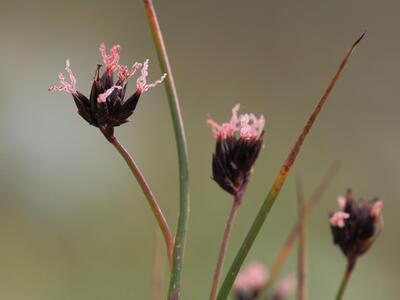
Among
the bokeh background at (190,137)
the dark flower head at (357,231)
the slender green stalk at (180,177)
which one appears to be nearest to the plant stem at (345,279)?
the dark flower head at (357,231)

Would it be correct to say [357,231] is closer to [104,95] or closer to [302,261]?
[302,261]

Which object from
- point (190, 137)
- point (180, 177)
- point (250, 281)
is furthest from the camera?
point (190, 137)

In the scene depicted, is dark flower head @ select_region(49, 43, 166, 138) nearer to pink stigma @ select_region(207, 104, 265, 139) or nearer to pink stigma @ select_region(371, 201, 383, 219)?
pink stigma @ select_region(207, 104, 265, 139)

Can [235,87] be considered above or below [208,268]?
above

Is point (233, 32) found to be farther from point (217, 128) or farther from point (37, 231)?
point (217, 128)

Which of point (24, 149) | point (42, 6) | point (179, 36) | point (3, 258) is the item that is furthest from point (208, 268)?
point (42, 6)

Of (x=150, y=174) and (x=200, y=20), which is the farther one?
(x=200, y=20)

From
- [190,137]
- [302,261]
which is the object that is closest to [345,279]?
[302,261]
